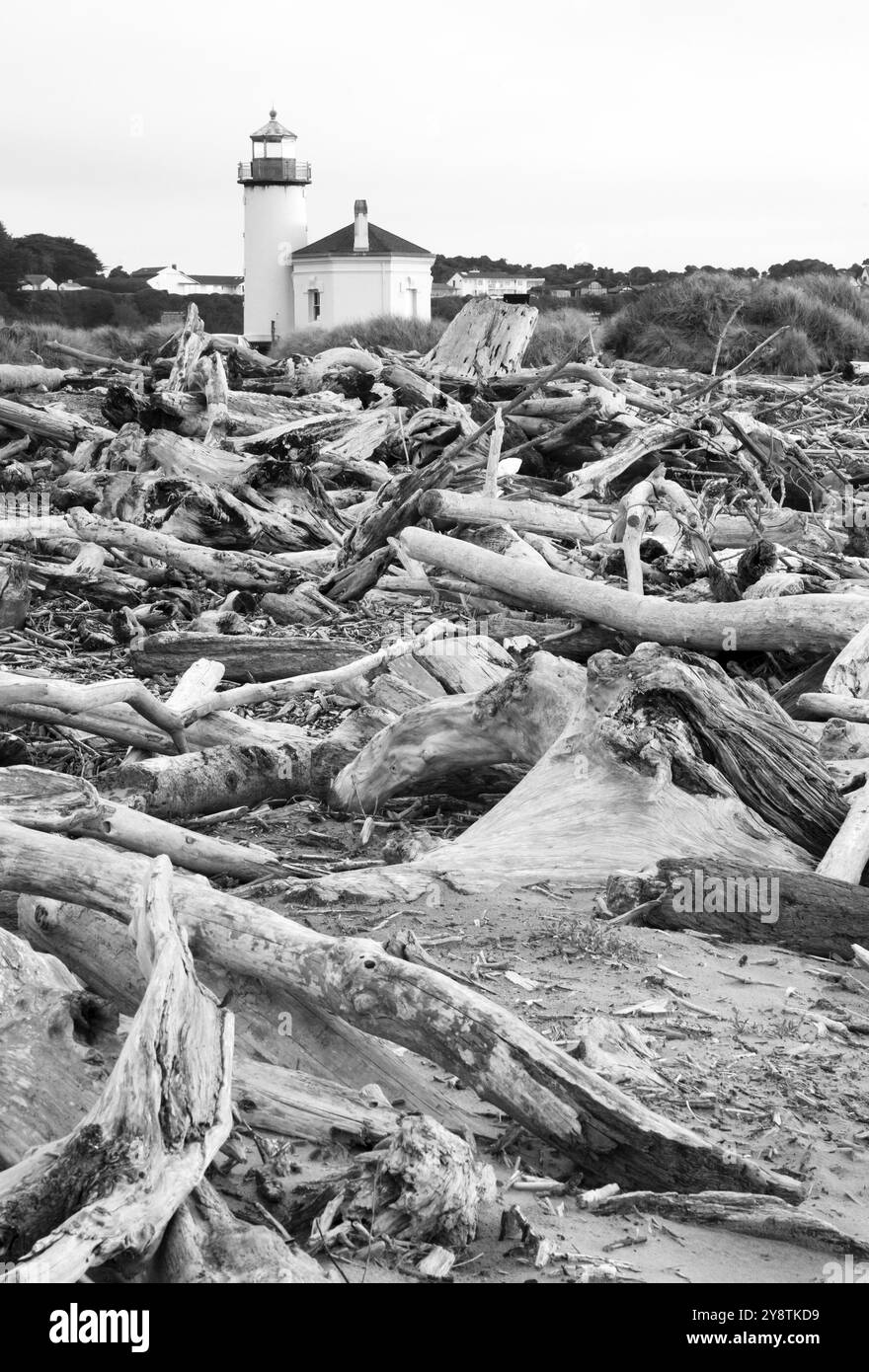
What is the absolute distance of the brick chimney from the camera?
161 ft

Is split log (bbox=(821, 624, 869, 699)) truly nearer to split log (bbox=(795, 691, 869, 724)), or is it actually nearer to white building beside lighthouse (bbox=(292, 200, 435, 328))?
split log (bbox=(795, 691, 869, 724))

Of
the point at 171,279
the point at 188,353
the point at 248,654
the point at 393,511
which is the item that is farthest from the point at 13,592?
the point at 171,279

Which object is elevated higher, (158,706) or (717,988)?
(158,706)

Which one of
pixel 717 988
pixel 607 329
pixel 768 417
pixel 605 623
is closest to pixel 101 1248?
pixel 717 988

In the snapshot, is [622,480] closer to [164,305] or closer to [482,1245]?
[482,1245]

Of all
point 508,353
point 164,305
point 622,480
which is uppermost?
point 164,305

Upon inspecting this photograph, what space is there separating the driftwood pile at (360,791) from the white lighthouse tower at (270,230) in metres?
41.7

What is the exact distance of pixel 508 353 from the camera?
55.7 feet

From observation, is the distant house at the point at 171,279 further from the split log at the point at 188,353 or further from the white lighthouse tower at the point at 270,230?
the split log at the point at 188,353

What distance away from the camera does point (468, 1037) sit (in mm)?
2955

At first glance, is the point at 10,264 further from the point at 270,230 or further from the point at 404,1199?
the point at 404,1199

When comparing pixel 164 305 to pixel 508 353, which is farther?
pixel 164 305

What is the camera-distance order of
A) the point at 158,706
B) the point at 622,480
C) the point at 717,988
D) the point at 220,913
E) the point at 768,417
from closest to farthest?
the point at 220,913 < the point at 717,988 < the point at 158,706 < the point at 622,480 < the point at 768,417

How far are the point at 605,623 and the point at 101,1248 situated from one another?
16.8ft
